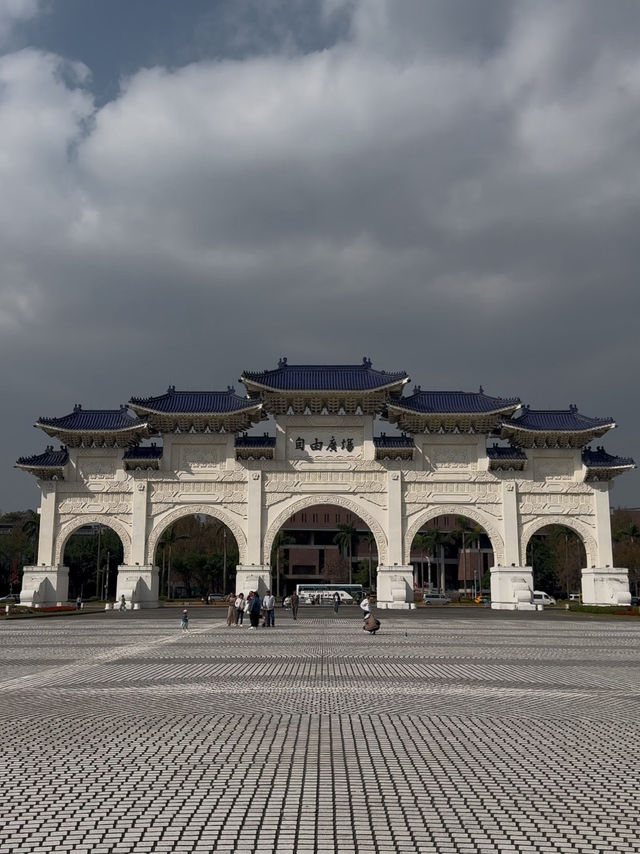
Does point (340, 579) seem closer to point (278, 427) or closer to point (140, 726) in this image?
point (278, 427)

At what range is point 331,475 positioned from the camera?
1511 inches

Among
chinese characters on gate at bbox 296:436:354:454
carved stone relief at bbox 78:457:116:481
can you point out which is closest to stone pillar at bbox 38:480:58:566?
carved stone relief at bbox 78:457:116:481

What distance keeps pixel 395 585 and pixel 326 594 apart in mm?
25503

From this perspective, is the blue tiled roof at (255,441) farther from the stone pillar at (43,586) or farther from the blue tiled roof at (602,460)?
the blue tiled roof at (602,460)

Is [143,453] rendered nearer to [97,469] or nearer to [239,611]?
[97,469]

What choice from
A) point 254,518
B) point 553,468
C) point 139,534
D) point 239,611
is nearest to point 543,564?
point 553,468

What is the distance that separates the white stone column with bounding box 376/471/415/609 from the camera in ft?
122

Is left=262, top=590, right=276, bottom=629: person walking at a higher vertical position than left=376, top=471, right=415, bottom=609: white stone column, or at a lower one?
lower

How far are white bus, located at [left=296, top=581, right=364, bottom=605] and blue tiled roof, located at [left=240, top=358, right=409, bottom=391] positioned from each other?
25390 millimetres

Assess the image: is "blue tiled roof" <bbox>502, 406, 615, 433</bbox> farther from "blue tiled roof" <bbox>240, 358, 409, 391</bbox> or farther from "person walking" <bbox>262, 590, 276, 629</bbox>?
"person walking" <bbox>262, 590, 276, 629</bbox>

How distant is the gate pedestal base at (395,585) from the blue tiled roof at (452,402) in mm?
7828

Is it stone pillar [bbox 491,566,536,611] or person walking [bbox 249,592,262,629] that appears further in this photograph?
stone pillar [bbox 491,566,536,611]

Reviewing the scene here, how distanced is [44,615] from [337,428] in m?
15.9

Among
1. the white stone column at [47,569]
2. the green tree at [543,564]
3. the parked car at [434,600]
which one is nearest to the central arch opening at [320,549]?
the green tree at [543,564]
